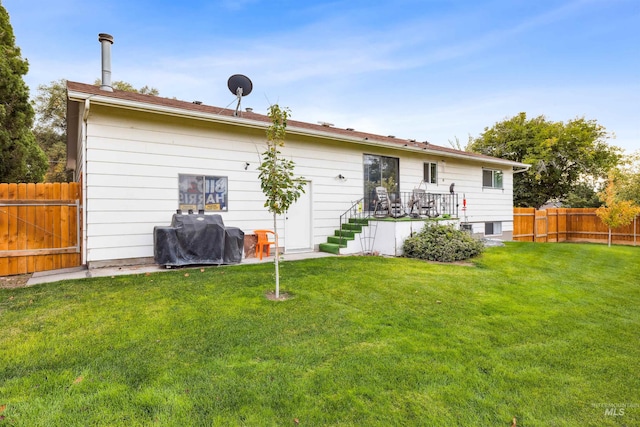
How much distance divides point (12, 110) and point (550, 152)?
25.1m

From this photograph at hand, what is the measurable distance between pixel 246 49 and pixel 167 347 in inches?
447

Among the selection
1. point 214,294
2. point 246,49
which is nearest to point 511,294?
point 214,294

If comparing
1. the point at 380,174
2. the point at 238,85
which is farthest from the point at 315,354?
the point at 380,174

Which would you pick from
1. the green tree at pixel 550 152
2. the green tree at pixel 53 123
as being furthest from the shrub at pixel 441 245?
the green tree at pixel 53 123

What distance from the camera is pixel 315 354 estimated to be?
114 inches

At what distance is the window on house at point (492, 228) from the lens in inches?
541

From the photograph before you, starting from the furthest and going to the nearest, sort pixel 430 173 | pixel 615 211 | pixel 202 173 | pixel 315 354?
pixel 615 211
pixel 430 173
pixel 202 173
pixel 315 354

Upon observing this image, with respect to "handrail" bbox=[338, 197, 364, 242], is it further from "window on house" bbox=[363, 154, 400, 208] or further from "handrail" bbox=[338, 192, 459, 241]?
"window on house" bbox=[363, 154, 400, 208]

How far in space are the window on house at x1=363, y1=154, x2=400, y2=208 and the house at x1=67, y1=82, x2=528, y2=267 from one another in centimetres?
3

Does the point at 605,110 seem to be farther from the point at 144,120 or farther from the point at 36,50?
the point at 36,50

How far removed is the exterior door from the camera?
27.7 ft

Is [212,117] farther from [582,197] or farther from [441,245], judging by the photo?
[582,197]

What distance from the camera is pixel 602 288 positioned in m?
5.58

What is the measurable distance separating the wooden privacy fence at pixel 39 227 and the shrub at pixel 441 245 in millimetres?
7493
